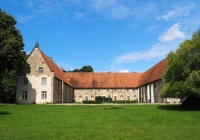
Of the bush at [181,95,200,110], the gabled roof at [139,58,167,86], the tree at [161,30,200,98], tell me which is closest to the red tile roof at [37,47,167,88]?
the gabled roof at [139,58,167,86]

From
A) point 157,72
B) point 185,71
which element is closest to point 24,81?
point 157,72

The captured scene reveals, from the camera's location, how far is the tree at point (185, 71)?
25922 mm

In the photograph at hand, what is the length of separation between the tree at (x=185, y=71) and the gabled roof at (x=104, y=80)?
36.6 m

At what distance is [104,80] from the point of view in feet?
220

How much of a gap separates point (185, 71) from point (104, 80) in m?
41.5

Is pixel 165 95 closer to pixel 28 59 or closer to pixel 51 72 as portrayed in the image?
pixel 51 72

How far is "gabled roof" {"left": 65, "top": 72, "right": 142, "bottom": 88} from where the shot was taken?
65.4 m

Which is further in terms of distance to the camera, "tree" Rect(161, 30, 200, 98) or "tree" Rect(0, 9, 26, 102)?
"tree" Rect(0, 9, 26, 102)

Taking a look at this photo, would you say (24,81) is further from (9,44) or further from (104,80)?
(104,80)

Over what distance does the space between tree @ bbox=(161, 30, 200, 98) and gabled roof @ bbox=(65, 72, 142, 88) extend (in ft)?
120

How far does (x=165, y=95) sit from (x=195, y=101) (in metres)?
3.35

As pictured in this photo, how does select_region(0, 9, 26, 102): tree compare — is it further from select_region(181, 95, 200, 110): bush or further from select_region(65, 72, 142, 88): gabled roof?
select_region(181, 95, 200, 110): bush

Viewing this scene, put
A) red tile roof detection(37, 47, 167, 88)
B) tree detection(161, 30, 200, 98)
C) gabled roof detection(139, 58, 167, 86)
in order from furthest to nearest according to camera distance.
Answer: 1. red tile roof detection(37, 47, 167, 88)
2. gabled roof detection(139, 58, 167, 86)
3. tree detection(161, 30, 200, 98)

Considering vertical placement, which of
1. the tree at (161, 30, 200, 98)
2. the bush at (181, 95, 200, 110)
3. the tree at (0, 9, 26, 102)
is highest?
the tree at (0, 9, 26, 102)
